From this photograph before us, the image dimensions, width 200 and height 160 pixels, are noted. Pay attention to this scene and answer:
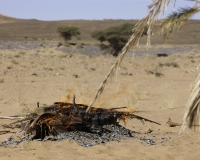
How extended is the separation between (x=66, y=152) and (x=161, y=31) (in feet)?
11.4

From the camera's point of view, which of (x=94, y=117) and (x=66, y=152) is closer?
(x=66, y=152)

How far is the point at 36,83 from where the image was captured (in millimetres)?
18797

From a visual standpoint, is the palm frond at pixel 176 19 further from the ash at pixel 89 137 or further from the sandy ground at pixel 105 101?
the ash at pixel 89 137

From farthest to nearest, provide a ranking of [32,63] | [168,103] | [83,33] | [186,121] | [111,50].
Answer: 1. [83,33]
2. [111,50]
3. [32,63]
4. [168,103]
5. [186,121]

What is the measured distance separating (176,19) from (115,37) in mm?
35370

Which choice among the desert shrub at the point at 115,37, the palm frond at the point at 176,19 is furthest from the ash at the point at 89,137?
the desert shrub at the point at 115,37

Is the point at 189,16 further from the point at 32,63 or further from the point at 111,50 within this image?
the point at 111,50

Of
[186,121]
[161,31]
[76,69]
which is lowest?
[76,69]

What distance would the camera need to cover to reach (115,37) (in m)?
44.2

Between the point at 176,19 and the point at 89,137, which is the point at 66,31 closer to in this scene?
the point at 176,19

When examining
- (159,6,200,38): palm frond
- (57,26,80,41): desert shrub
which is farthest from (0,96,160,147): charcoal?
(57,26,80,41): desert shrub

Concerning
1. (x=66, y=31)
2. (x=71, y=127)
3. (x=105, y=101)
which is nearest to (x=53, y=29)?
(x=66, y=31)

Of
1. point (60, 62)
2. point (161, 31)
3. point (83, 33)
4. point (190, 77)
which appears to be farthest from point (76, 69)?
point (83, 33)

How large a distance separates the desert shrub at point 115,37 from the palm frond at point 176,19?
108 ft
